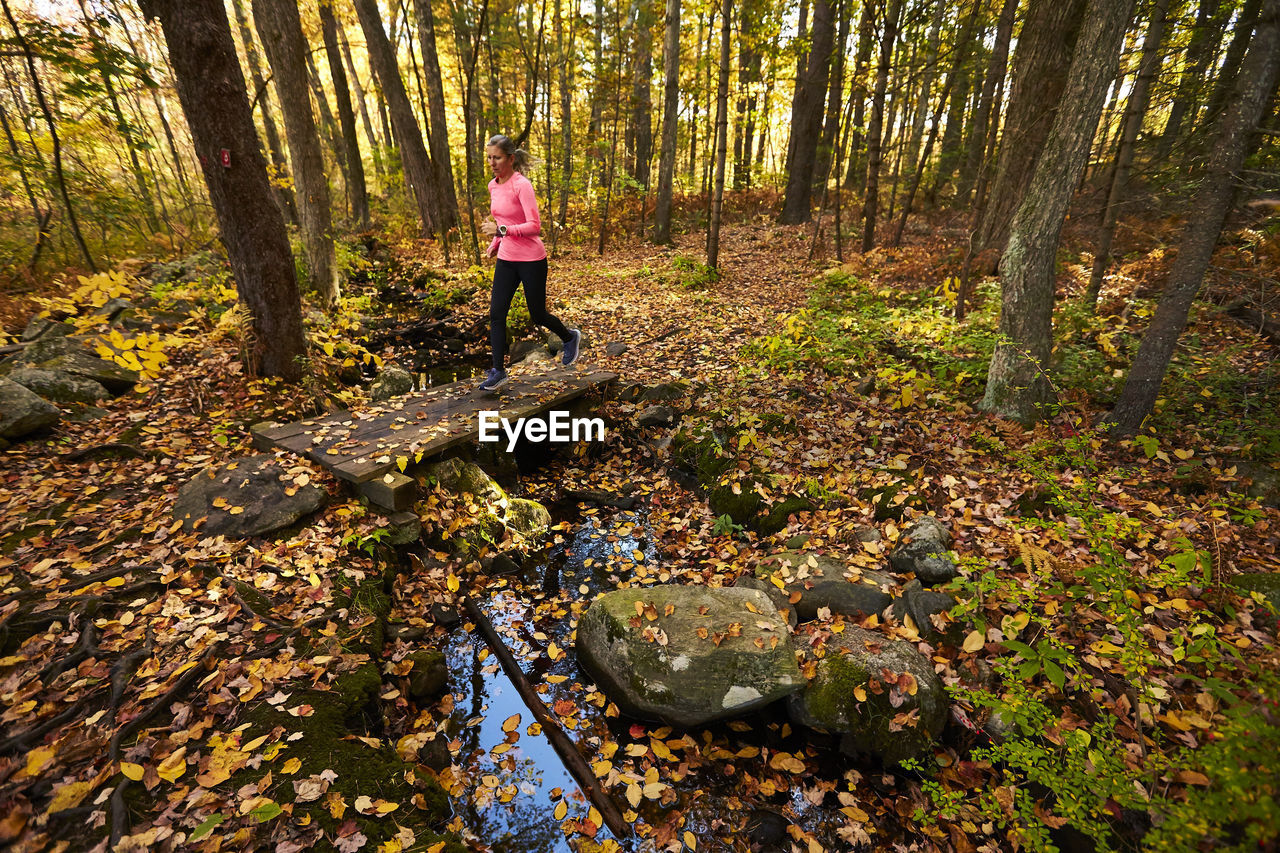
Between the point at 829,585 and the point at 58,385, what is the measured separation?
25.2 ft

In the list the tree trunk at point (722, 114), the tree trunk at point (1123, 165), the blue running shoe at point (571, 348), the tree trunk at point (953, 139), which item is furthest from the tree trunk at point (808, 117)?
the blue running shoe at point (571, 348)

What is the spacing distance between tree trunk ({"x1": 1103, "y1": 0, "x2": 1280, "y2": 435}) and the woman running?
5.97 metres

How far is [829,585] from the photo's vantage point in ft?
13.8

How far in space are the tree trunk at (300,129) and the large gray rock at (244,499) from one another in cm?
574

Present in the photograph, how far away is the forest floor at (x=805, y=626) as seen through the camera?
2.37 meters

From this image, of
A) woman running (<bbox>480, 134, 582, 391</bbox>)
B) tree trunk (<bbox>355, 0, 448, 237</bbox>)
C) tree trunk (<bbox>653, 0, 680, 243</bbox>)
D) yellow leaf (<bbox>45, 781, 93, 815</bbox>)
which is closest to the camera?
yellow leaf (<bbox>45, 781, 93, 815</bbox>)

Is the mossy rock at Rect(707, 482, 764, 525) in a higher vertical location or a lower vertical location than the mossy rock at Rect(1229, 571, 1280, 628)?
lower

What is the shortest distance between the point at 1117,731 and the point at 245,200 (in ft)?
27.2

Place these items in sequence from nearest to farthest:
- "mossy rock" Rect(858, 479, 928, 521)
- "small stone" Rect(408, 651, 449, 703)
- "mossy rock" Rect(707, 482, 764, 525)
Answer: "small stone" Rect(408, 651, 449, 703) → "mossy rock" Rect(858, 479, 928, 521) → "mossy rock" Rect(707, 482, 764, 525)

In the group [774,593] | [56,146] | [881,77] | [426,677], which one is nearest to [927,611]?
[774,593]

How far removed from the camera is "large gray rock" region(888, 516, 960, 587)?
407cm

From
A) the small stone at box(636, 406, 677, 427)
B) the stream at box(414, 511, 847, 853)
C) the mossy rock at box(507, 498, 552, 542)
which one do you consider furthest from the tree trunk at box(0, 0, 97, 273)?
the stream at box(414, 511, 847, 853)

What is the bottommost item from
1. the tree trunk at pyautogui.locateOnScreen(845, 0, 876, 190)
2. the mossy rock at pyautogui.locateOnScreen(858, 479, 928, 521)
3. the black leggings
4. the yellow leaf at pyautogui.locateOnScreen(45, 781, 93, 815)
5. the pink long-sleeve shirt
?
the mossy rock at pyautogui.locateOnScreen(858, 479, 928, 521)

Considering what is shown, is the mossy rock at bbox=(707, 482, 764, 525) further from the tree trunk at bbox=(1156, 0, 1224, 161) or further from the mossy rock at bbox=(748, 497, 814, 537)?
the tree trunk at bbox=(1156, 0, 1224, 161)
